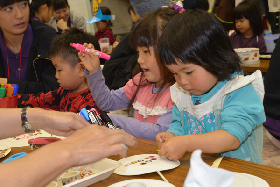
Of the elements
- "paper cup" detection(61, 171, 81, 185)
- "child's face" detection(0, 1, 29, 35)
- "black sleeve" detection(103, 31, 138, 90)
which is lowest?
"black sleeve" detection(103, 31, 138, 90)

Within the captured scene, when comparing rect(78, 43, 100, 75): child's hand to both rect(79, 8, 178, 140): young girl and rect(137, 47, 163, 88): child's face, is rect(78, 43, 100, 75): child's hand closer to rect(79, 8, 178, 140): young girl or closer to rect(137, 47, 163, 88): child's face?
rect(79, 8, 178, 140): young girl

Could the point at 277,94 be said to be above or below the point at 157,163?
below

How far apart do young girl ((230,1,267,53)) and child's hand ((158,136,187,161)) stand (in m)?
2.86

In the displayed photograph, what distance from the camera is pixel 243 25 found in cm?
351

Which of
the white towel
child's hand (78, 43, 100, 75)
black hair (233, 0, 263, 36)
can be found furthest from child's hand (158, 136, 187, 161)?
black hair (233, 0, 263, 36)

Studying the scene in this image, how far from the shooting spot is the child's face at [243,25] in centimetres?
349

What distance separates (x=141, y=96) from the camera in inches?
59.6

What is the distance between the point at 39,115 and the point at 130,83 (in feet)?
2.44

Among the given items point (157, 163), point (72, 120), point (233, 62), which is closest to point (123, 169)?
point (157, 163)

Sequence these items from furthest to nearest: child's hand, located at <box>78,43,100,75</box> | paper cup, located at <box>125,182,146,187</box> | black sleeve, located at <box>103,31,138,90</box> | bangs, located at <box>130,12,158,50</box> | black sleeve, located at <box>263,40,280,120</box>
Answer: black sleeve, located at <box>103,31,138,90</box> → black sleeve, located at <box>263,40,280,120</box> → child's hand, located at <box>78,43,100,75</box> → bangs, located at <box>130,12,158,50</box> → paper cup, located at <box>125,182,146,187</box>

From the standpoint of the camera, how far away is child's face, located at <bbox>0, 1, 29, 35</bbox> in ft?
6.08

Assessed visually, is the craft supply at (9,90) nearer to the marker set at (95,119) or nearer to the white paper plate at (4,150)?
the white paper plate at (4,150)

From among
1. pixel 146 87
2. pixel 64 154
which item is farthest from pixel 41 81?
pixel 64 154

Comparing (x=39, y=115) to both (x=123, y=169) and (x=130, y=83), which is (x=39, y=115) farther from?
(x=130, y=83)
